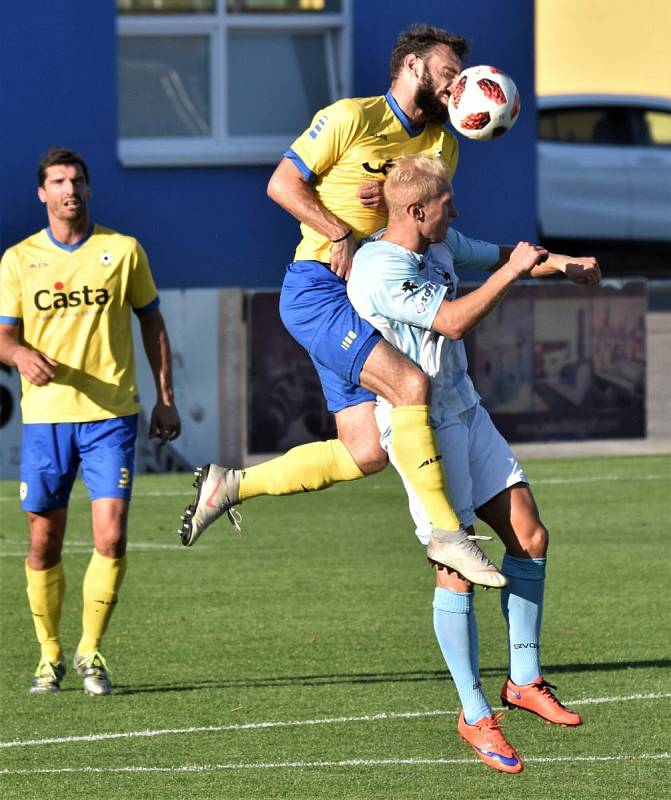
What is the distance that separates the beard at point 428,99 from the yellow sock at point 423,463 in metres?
1.27

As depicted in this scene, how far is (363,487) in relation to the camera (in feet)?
51.6

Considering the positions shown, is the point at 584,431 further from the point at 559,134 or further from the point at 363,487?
the point at 559,134

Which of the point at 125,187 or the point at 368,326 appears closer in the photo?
the point at 368,326

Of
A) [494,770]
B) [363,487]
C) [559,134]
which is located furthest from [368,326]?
[559,134]

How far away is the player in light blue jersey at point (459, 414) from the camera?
679 centimetres

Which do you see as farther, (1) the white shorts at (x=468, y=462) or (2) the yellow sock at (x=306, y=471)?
(2) the yellow sock at (x=306, y=471)

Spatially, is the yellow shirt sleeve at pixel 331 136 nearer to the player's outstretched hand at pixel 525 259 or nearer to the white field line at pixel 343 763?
the player's outstretched hand at pixel 525 259

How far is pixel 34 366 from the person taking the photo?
825 cm

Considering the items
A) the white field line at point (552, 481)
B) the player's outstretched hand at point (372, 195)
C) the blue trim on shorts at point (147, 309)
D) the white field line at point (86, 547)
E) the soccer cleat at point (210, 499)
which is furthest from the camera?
the white field line at point (552, 481)

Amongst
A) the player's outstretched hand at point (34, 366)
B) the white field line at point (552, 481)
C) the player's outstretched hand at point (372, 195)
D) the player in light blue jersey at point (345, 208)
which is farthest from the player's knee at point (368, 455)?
the white field line at point (552, 481)

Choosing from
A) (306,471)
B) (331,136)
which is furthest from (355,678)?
(331,136)

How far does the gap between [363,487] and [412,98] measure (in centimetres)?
841

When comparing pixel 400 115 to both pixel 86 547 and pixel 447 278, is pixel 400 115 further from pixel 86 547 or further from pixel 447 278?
pixel 86 547

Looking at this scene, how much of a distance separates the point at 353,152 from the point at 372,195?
0.21 meters
